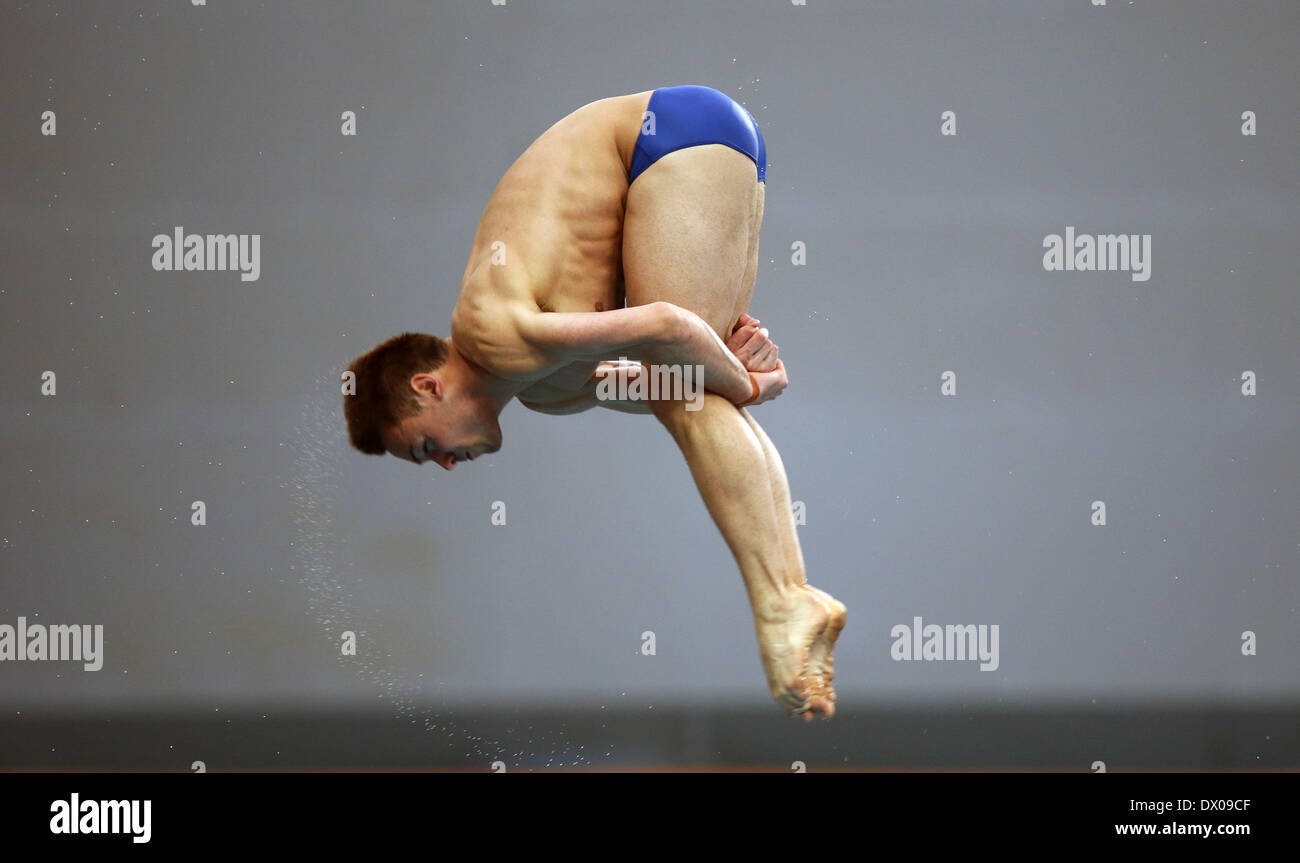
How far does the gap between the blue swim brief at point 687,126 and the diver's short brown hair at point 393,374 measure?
0.64 metres

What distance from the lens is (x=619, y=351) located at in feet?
10.1

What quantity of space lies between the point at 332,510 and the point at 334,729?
97cm

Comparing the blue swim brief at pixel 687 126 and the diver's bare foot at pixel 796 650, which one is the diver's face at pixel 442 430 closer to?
the blue swim brief at pixel 687 126

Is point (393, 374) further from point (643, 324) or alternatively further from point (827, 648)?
point (827, 648)

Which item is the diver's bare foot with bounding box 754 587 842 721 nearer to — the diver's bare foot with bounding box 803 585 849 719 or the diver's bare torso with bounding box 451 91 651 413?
the diver's bare foot with bounding box 803 585 849 719

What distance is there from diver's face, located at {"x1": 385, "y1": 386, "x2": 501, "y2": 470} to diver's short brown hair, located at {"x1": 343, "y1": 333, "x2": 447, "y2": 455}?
27 mm

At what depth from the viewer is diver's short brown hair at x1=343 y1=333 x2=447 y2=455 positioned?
331cm

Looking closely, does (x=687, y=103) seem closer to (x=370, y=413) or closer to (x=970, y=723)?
(x=370, y=413)

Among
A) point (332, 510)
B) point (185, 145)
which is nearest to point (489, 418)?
point (332, 510)

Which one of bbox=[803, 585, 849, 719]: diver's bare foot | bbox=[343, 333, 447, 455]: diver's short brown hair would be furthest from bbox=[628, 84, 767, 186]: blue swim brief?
bbox=[803, 585, 849, 719]: diver's bare foot

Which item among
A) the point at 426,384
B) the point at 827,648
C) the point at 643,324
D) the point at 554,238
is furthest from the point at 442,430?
the point at 827,648

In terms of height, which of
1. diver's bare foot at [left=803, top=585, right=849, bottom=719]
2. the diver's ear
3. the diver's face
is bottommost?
diver's bare foot at [left=803, top=585, right=849, bottom=719]

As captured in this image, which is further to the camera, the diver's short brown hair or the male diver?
the diver's short brown hair

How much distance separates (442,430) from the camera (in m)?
3.35
